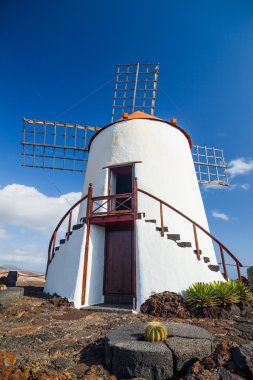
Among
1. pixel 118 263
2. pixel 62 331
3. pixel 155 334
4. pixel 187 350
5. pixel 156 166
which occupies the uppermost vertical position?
pixel 156 166

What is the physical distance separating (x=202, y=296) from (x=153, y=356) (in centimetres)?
379

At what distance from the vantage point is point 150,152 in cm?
1205

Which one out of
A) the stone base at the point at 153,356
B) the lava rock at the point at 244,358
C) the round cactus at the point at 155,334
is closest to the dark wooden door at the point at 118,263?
the round cactus at the point at 155,334

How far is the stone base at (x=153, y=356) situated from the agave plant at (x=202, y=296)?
2.87m

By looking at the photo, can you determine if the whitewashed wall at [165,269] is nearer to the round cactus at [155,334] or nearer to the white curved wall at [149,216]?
the white curved wall at [149,216]

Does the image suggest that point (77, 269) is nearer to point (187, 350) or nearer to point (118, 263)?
point (118, 263)

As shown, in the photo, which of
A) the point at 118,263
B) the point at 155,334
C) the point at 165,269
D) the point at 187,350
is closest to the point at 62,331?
the point at 155,334

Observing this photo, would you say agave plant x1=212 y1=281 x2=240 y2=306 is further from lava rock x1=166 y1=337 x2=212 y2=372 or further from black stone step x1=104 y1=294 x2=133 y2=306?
black stone step x1=104 y1=294 x2=133 y2=306

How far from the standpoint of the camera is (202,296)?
7.22 metres

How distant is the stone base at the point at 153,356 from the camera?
3916 millimetres

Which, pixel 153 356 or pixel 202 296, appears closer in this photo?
pixel 153 356

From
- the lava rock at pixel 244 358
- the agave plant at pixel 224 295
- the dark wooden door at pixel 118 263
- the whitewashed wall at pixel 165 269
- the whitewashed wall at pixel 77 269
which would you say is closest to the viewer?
the lava rock at pixel 244 358

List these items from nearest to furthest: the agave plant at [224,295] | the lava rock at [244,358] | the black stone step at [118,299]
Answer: the lava rock at [244,358] → the agave plant at [224,295] → the black stone step at [118,299]

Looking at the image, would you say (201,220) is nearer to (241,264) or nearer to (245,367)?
(241,264)
